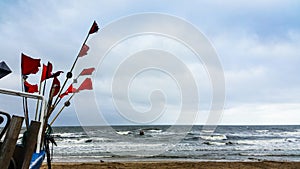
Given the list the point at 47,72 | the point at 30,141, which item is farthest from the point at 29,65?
the point at 30,141

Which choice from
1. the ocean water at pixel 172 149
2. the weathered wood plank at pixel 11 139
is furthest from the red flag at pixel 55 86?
the ocean water at pixel 172 149

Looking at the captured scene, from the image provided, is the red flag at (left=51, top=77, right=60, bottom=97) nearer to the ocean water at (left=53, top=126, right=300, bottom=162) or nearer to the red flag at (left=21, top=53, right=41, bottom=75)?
the red flag at (left=21, top=53, right=41, bottom=75)

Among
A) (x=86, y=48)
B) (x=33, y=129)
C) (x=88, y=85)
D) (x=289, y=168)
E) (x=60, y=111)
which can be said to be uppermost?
(x=86, y=48)

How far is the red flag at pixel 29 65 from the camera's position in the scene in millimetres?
3369

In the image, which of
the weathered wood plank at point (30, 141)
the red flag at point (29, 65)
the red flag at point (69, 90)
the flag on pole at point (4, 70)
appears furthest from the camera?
the red flag at point (69, 90)

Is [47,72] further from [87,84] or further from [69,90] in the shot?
[87,84]

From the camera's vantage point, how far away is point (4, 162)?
1.71 metres

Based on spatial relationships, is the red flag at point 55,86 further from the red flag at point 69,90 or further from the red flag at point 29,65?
the red flag at point 29,65

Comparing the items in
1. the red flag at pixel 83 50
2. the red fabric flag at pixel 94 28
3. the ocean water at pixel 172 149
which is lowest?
the ocean water at pixel 172 149

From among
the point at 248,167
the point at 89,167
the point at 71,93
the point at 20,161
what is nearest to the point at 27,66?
the point at 71,93

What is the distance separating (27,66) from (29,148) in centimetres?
161

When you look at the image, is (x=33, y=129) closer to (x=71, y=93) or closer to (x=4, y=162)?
(x=4, y=162)

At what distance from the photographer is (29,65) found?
3.42 metres

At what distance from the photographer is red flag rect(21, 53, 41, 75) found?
3369 millimetres
